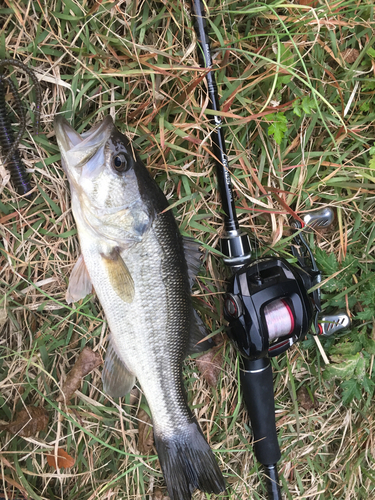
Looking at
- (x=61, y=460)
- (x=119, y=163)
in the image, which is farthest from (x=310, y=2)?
(x=61, y=460)

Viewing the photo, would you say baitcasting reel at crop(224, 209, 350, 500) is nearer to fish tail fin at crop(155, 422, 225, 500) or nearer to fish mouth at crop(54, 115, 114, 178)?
fish tail fin at crop(155, 422, 225, 500)

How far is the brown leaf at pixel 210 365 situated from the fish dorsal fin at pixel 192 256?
1.69 ft

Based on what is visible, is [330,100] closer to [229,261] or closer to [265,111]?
[265,111]

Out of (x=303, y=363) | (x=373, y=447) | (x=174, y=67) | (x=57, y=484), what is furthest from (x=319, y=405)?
(x=174, y=67)

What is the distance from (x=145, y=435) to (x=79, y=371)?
0.53 metres

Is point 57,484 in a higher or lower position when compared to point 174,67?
lower

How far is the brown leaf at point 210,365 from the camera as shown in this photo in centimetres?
198

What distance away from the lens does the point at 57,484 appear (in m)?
1.87

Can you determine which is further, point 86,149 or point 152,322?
point 152,322

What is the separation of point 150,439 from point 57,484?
568mm

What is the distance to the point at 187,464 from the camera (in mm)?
1794

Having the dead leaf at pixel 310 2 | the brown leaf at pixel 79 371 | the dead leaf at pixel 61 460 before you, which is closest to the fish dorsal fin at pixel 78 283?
the brown leaf at pixel 79 371

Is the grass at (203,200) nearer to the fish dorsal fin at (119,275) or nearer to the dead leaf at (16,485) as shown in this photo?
the dead leaf at (16,485)

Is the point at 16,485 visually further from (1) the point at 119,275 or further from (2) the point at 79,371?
(1) the point at 119,275
